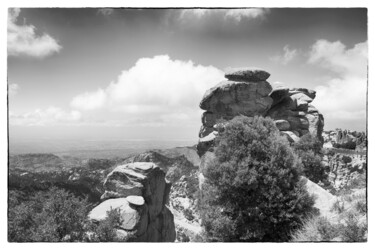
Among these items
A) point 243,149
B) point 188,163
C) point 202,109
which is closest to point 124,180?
point 243,149

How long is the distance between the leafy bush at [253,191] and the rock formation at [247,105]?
22.1m

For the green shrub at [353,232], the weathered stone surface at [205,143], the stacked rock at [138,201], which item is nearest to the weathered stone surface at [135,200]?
the stacked rock at [138,201]

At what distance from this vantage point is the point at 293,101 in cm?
3800

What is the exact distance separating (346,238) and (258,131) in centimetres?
630

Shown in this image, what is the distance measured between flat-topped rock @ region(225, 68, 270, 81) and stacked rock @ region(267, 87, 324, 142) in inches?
119

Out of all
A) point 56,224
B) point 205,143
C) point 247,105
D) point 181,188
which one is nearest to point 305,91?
point 247,105

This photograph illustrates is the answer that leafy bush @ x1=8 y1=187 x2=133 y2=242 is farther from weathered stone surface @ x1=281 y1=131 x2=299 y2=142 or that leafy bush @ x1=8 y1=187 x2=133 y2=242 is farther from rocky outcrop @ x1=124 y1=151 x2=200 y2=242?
rocky outcrop @ x1=124 y1=151 x2=200 y2=242

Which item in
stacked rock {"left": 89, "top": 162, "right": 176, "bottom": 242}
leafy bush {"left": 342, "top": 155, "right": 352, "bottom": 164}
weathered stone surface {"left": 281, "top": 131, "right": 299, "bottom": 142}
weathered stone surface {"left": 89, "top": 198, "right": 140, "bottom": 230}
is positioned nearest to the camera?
weathered stone surface {"left": 89, "top": 198, "right": 140, "bottom": 230}

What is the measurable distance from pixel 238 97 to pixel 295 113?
24.2 ft

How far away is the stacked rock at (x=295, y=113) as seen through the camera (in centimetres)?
3612

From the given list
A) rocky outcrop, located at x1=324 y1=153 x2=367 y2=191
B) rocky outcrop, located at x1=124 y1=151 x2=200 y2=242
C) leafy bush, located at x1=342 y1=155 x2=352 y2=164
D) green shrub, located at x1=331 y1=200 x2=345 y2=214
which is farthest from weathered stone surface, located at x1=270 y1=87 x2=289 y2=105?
green shrub, located at x1=331 y1=200 x2=345 y2=214

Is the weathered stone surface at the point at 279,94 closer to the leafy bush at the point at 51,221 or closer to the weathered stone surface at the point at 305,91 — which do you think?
the weathered stone surface at the point at 305,91

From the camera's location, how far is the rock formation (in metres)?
36.9
